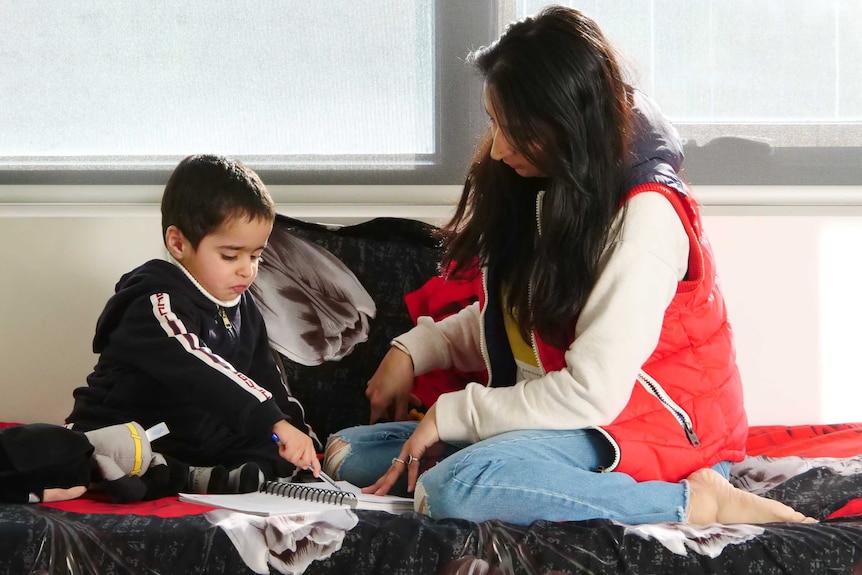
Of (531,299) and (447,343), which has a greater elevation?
(531,299)

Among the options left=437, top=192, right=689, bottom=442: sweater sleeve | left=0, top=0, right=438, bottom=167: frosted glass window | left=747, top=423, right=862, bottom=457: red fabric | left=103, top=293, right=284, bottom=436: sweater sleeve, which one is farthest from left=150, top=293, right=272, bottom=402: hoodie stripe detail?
left=747, top=423, right=862, bottom=457: red fabric

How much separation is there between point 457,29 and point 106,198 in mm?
785

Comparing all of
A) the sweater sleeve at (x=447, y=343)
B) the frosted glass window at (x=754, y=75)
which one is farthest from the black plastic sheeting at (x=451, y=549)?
the frosted glass window at (x=754, y=75)

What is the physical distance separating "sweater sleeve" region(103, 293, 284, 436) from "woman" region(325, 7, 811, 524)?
8.6 inches

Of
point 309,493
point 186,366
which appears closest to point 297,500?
point 309,493

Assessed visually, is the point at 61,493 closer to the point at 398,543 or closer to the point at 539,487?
the point at 398,543

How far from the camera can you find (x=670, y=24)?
1.77 m

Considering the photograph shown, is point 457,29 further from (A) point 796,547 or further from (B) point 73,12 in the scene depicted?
(A) point 796,547

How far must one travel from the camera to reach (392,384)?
150 cm

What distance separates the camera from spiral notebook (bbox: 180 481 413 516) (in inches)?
44.7

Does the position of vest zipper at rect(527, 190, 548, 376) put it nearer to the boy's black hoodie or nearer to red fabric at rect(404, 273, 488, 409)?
red fabric at rect(404, 273, 488, 409)

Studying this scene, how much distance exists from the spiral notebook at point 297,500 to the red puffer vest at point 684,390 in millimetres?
296

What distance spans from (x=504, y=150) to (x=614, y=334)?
11.5 inches

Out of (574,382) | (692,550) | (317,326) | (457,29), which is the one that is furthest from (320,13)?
(692,550)
